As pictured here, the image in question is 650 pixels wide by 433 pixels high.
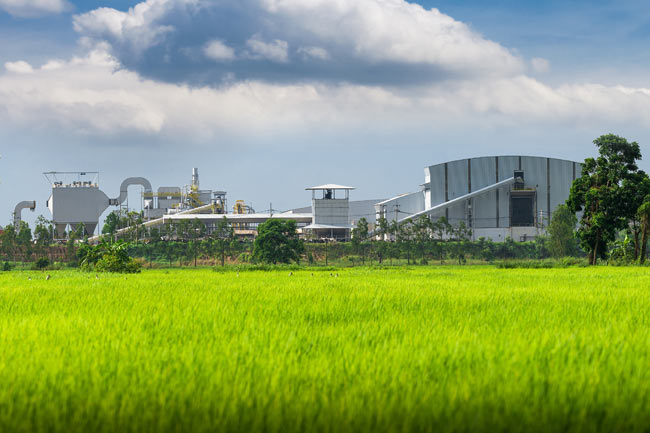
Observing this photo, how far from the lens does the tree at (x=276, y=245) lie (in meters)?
66.6

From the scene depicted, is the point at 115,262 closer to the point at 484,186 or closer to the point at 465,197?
the point at 465,197

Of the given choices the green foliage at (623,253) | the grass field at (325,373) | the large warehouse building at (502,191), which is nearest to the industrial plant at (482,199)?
the large warehouse building at (502,191)

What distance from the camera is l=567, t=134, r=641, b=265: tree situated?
4381 cm

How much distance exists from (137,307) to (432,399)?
326 inches

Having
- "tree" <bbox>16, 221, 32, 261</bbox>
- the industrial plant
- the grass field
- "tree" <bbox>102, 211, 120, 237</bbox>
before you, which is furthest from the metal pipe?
the grass field

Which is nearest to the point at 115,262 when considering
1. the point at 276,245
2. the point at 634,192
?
the point at 276,245

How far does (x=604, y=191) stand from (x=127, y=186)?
272 ft

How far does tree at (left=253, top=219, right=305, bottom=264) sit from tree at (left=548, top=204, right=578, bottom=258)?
1048 inches

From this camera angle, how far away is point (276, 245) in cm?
6681

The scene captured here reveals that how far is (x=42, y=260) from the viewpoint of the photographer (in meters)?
68.6

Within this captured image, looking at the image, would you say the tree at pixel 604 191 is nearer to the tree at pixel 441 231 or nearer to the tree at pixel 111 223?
the tree at pixel 441 231

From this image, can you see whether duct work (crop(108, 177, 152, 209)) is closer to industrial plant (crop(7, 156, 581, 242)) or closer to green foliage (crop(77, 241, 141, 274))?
industrial plant (crop(7, 156, 581, 242))

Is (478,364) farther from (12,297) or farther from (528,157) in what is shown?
(528,157)

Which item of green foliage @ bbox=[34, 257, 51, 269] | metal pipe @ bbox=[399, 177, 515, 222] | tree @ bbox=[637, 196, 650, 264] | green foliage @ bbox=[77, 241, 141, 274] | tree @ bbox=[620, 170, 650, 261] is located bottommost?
green foliage @ bbox=[34, 257, 51, 269]
